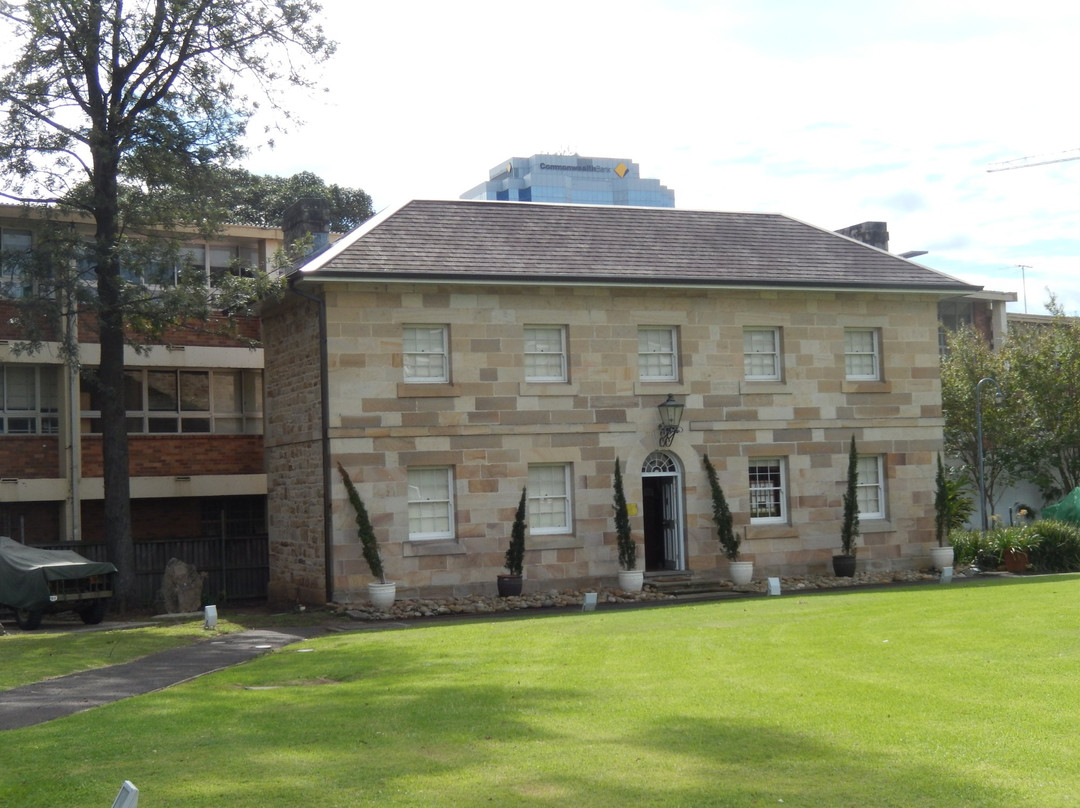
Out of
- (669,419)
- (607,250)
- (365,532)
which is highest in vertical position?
(607,250)

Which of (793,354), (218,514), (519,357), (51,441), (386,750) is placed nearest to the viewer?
(386,750)

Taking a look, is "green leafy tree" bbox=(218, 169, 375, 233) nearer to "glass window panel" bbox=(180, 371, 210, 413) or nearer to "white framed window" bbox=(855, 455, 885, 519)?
"glass window panel" bbox=(180, 371, 210, 413)

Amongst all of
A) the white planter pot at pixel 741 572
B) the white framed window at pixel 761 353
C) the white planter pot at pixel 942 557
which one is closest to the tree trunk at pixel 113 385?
the white planter pot at pixel 741 572

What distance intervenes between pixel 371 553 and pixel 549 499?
158 inches

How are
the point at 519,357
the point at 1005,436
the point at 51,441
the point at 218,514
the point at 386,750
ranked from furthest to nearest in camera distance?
the point at 1005,436, the point at 218,514, the point at 51,441, the point at 519,357, the point at 386,750

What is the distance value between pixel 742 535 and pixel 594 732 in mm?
16444

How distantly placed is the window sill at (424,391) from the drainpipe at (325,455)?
1.43 metres

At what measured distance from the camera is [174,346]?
30.3 metres

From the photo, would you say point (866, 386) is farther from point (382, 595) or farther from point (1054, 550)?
point (382, 595)

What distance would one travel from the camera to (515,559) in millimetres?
23734

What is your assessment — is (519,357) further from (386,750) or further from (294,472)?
(386,750)

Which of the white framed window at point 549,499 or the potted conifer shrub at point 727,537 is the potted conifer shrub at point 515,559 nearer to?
the white framed window at point 549,499

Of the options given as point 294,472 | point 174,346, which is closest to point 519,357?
point 294,472

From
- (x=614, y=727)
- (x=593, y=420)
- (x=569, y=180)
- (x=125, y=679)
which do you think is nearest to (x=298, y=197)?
(x=593, y=420)
